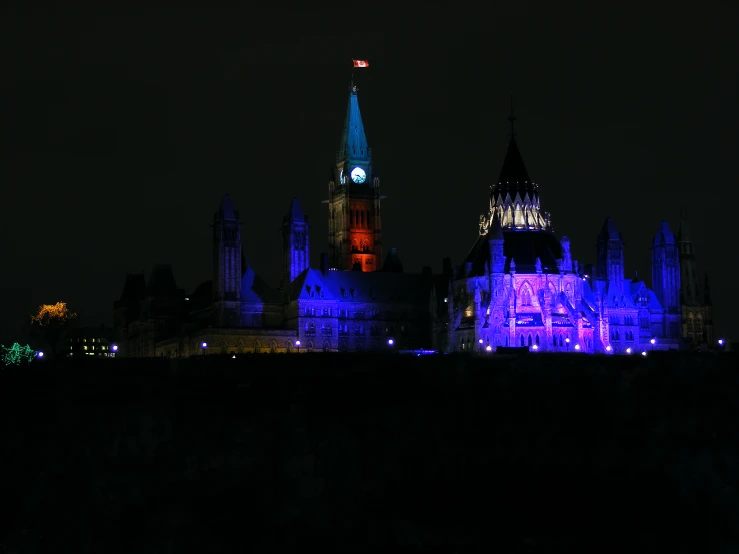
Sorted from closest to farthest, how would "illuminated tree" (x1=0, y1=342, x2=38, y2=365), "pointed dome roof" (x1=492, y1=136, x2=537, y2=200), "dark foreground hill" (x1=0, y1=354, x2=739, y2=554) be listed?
"dark foreground hill" (x1=0, y1=354, x2=739, y2=554)
"illuminated tree" (x1=0, y1=342, x2=38, y2=365)
"pointed dome roof" (x1=492, y1=136, x2=537, y2=200)

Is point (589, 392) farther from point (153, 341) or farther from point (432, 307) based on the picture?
point (153, 341)

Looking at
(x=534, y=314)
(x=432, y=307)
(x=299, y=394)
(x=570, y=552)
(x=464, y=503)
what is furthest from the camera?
Answer: (x=432, y=307)

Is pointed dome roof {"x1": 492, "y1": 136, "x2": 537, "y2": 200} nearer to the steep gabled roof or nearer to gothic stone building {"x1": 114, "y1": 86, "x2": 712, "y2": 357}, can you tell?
gothic stone building {"x1": 114, "y1": 86, "x2": 712, "y2": 357}

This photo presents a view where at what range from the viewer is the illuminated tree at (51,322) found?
7023 inches

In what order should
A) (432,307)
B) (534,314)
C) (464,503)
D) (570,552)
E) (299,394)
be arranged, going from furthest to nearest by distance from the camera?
(432,307), (534,314), (299,394), (464,503), (570,552)

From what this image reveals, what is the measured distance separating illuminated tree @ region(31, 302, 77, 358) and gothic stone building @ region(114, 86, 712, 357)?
359 inches

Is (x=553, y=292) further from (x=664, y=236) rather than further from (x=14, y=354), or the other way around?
(x=14, y=354)

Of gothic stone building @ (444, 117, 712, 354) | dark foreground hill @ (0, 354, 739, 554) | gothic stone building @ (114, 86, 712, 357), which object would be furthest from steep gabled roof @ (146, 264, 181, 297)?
dark foreground hill @ (0, 354, 739, 554)

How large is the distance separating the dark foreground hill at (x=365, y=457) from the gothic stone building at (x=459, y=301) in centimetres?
3505

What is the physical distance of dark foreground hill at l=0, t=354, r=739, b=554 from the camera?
332 feet

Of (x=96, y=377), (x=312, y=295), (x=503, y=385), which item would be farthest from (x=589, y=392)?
(x=312, y=295)

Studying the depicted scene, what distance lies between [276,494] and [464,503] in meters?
13.3

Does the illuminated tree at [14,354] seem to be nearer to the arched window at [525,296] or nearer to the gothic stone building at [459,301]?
the gothic stone building at [459,301]

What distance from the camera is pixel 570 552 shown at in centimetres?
9869
